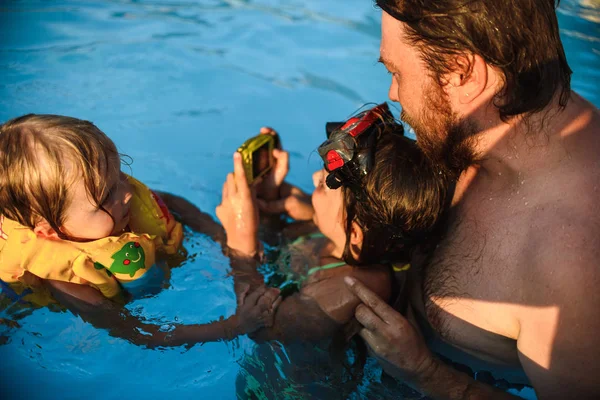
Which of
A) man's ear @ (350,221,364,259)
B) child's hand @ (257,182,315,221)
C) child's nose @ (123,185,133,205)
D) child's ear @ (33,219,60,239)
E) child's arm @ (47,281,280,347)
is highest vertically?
child's nose @ (123,185,133,205)

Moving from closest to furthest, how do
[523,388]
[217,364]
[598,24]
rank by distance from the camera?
[523,388], [217,364], [598,24]

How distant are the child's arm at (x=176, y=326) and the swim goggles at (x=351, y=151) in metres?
0.75

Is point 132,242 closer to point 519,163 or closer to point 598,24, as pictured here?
point 519,163

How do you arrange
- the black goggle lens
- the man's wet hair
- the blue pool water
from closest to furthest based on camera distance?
the man's wet hair, the black goggle lens, the blue pool water

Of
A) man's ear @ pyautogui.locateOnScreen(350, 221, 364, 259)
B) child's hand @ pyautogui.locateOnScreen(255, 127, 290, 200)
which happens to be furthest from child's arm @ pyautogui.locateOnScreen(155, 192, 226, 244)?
man's ear @ pyautogui.locateOnScreen(350, 221, 364, 259)

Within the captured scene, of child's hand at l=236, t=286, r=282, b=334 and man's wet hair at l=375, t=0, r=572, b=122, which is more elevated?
man's wet hair at l=375, t=0, r=572, b=122

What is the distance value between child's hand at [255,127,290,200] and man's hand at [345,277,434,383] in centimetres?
126

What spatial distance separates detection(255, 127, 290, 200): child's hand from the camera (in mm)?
3902

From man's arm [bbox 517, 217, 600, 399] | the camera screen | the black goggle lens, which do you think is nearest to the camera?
man's arm [bbox 517, 217, 600, 399]

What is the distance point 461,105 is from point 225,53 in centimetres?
441

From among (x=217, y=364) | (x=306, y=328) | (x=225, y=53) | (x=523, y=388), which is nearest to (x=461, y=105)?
(x=306, y=328)

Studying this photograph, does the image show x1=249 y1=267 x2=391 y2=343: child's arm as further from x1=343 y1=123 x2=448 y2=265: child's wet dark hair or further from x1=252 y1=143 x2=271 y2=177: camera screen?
x1=252 y1=143 x2=271 y2=177: camera screen

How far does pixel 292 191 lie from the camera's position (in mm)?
4160

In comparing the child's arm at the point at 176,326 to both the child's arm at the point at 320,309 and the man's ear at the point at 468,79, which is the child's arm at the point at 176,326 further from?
→ the man's ear at the point at 468,79
